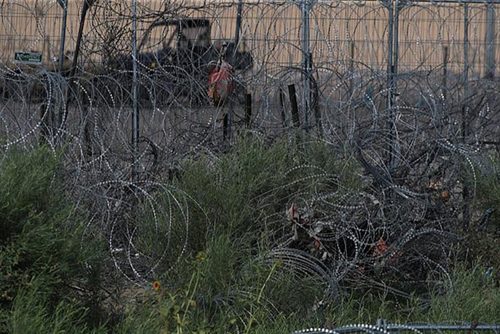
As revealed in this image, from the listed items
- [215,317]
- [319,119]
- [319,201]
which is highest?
[319,119]

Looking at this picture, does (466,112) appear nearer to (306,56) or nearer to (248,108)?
(306,56)

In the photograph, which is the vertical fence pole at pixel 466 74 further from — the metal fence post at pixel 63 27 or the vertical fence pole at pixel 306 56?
the metal fence post at pixel 63 27

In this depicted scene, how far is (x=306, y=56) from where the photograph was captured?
9438 millimetres

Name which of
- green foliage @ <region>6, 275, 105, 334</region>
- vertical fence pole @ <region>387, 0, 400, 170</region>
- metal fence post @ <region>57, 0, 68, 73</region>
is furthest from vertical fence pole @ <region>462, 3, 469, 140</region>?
green foliage @ <region>6, 275, 105, 334</region>

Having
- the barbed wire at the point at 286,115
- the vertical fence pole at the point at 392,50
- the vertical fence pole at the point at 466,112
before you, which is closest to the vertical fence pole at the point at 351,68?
the barbed wire at the point at 286,115

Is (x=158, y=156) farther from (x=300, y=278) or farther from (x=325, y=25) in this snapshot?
(x=325, y=25)

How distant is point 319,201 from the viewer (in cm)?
757

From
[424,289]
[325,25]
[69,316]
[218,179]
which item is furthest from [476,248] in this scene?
[69,316]

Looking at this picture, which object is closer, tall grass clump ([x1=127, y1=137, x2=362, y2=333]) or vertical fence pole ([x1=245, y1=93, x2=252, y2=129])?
tall grass clump ([x1=127, y1=137, x2=362, y2=333])

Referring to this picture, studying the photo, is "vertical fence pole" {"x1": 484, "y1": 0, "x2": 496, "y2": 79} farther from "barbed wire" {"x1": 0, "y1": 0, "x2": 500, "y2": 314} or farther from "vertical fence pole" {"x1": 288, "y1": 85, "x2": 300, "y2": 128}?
"vertical fence pole" {"x1": 288, "y1": 85, "x2": 300, "y2": 128}

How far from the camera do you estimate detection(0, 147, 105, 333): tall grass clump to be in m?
6.02

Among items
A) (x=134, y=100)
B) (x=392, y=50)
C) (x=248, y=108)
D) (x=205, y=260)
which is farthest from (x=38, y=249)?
(x=392, y=50)

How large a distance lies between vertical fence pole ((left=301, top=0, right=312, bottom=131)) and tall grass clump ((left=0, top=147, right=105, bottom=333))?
9.43 ft

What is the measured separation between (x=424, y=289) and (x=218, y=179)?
1806mm
